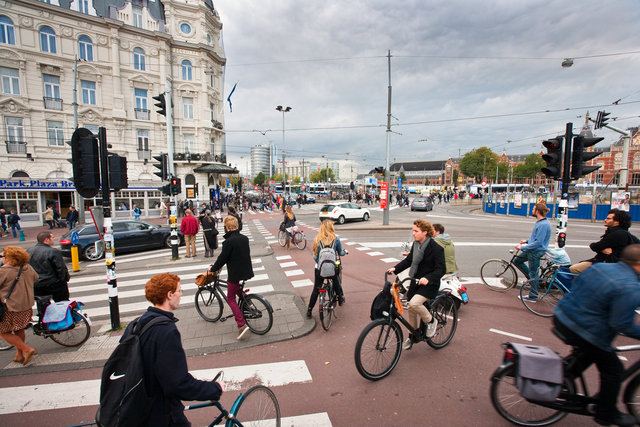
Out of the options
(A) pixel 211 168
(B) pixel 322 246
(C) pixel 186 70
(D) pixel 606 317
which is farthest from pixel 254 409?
(C) pixel 186 70

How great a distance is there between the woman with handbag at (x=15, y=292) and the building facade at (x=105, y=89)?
18.6 meters

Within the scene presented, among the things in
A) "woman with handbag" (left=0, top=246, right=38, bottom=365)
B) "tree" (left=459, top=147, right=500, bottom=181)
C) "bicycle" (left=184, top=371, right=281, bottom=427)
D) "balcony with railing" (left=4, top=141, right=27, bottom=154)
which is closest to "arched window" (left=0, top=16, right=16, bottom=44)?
"balcony with railing" (left=4, top=141, right=27, bottom=154)

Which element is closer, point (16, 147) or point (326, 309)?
point (326, 309)

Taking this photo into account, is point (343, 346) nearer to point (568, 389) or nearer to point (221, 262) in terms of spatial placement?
point (221, 262)

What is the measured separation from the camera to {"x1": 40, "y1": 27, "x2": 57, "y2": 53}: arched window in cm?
2242

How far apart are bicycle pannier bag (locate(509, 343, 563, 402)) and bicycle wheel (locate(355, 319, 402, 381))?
1355 millimetres

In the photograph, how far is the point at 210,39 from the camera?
3194cm

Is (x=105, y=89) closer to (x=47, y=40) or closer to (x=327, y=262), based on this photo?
(x=47, y=40)

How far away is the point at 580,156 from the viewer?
20.3 feet

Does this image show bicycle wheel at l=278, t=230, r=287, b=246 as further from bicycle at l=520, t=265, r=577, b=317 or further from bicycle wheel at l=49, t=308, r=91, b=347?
bicycle at l=520, t=265, r=577, b=317

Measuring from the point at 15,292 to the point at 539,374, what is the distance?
19.9 ft

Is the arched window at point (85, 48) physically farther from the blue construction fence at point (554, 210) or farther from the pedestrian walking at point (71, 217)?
the blue construction fence at point (554, 210)

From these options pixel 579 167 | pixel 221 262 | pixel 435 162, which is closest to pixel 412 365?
pixel 221 262

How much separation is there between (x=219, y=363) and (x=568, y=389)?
3.94 meters
